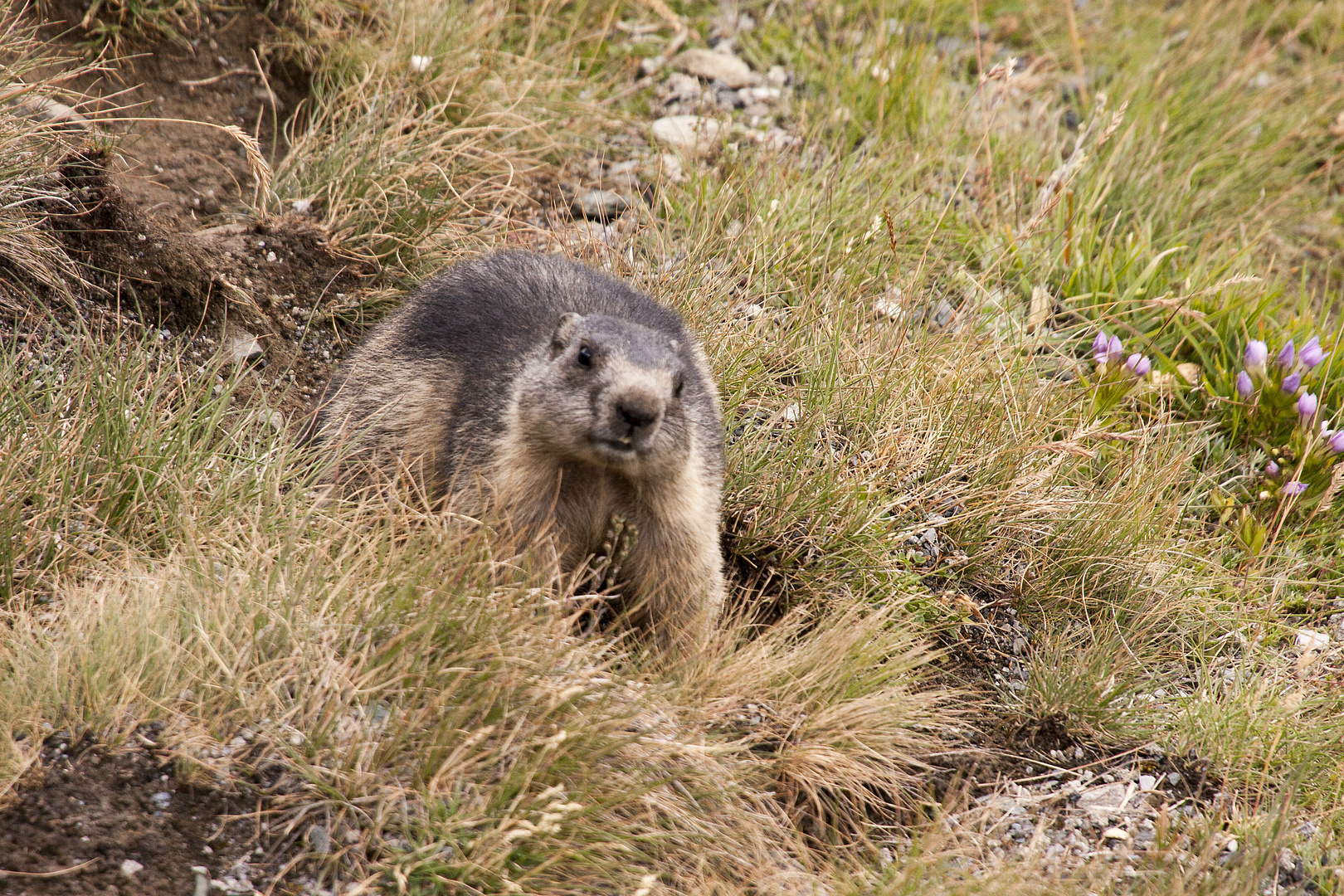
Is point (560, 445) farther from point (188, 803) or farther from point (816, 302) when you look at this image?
point (816, 302)

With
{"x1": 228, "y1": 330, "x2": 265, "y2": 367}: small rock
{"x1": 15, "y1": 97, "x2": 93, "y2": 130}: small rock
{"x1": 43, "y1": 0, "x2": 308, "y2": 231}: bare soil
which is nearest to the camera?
{"x1": 15, "y1": 97, "x2": 93, "y2": 130}: small rock

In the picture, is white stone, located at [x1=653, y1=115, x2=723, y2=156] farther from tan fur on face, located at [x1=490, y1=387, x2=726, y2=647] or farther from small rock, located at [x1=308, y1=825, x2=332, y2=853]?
small rock, located at [x1=308, y1=825, x2=332, y2=853]

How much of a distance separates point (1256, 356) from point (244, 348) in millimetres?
5248

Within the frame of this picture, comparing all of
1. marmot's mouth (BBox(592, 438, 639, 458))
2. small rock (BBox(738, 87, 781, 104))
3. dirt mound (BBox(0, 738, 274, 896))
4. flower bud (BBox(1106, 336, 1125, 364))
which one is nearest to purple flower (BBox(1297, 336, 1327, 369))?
flower bud (BBox(1106, 336, 1125, 364))

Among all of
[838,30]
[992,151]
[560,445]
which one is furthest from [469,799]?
Result: [838,30]

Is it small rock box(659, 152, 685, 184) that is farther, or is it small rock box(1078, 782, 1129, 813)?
small rock box(659, 152, 685, 184)

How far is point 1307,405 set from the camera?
19.4 feet

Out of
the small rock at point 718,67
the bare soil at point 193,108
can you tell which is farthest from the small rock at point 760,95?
the bare soil at point 193,108

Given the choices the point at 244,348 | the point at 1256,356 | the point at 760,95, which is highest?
the point at 760,95

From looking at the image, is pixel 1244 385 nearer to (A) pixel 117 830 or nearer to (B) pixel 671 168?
(B) pixel 671 168

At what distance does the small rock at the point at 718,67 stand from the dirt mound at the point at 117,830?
248 inches

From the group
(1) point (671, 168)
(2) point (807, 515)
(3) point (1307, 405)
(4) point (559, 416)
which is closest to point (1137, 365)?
(3) point (1307, 405)

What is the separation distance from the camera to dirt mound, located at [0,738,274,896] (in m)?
3.18

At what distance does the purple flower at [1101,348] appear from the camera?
618cm
